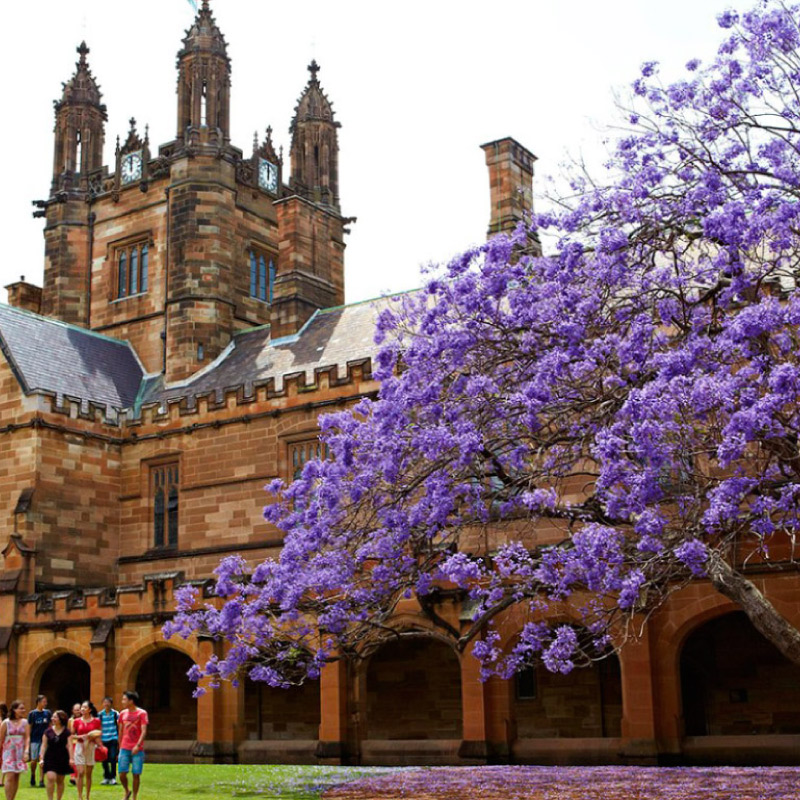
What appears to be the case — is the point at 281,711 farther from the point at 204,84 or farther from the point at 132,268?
the point at 204,84

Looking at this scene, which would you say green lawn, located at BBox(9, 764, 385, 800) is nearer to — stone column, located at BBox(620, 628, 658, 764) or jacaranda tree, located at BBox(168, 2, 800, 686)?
jacaranda tree, located at BBox(168, 2, 800, 686)

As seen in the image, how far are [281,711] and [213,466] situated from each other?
5.81 m

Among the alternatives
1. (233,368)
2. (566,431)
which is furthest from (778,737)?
(233,368)

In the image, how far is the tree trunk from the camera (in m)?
13.3

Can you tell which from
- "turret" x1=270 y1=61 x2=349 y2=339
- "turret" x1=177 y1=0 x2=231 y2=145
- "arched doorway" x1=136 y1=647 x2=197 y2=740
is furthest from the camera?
"turret" x1=177 y1=0 x2=231 y2=145

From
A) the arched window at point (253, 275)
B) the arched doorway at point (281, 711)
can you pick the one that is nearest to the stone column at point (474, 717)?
the arched doorway at point (281, 711)

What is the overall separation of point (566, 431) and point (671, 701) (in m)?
5.69

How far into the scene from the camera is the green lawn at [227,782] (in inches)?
607

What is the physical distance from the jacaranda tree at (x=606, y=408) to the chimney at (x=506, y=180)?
11.3m

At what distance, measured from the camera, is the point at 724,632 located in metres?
21.2

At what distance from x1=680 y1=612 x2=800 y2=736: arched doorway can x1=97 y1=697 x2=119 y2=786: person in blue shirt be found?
31.2 feet

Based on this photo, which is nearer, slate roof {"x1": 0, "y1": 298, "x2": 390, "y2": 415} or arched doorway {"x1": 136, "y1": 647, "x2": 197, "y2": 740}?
arched doorway {"x1": 136, "y1": 647, "x2": 197, "y2": 740}

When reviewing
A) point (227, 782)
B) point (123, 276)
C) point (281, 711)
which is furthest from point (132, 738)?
point (123, 276)

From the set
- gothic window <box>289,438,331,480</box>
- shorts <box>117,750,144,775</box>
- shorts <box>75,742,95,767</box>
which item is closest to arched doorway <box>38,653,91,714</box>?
gothic window <box>289,438,331,480</box>
